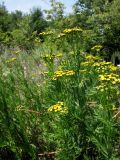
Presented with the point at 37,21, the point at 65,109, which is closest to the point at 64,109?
the point at 65,109

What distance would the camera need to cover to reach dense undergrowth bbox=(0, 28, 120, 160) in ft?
9.21

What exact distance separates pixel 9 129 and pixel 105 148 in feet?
3.05

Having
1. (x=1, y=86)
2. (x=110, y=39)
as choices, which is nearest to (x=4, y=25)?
(x=110, y=39)

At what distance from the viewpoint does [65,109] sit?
2.71 metres

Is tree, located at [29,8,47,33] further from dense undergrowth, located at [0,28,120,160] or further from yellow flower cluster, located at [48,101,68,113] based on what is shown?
yellow flower cluster, located at [48,101,68,113]

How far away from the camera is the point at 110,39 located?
23219 millimetres

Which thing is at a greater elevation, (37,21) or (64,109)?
(37,21)

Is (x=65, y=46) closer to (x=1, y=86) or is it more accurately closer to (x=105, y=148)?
(x=1, y=86)

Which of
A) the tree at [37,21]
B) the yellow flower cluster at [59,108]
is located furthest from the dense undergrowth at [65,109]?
the tree at [37,21]

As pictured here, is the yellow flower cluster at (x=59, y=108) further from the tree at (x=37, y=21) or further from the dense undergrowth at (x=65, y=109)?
the tree at (x=37, y=21)

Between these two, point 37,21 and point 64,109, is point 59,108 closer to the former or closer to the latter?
point 64,109

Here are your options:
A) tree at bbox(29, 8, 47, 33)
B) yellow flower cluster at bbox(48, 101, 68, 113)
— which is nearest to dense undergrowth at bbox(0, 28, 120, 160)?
yellow flower cluster at bbox(48, 101, 68, 113)

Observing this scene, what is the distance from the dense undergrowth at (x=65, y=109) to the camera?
9.21ft

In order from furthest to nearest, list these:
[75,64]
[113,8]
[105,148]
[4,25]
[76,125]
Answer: [4,25] < [113,8] < [75,64] < [76,125] < [105,148]
